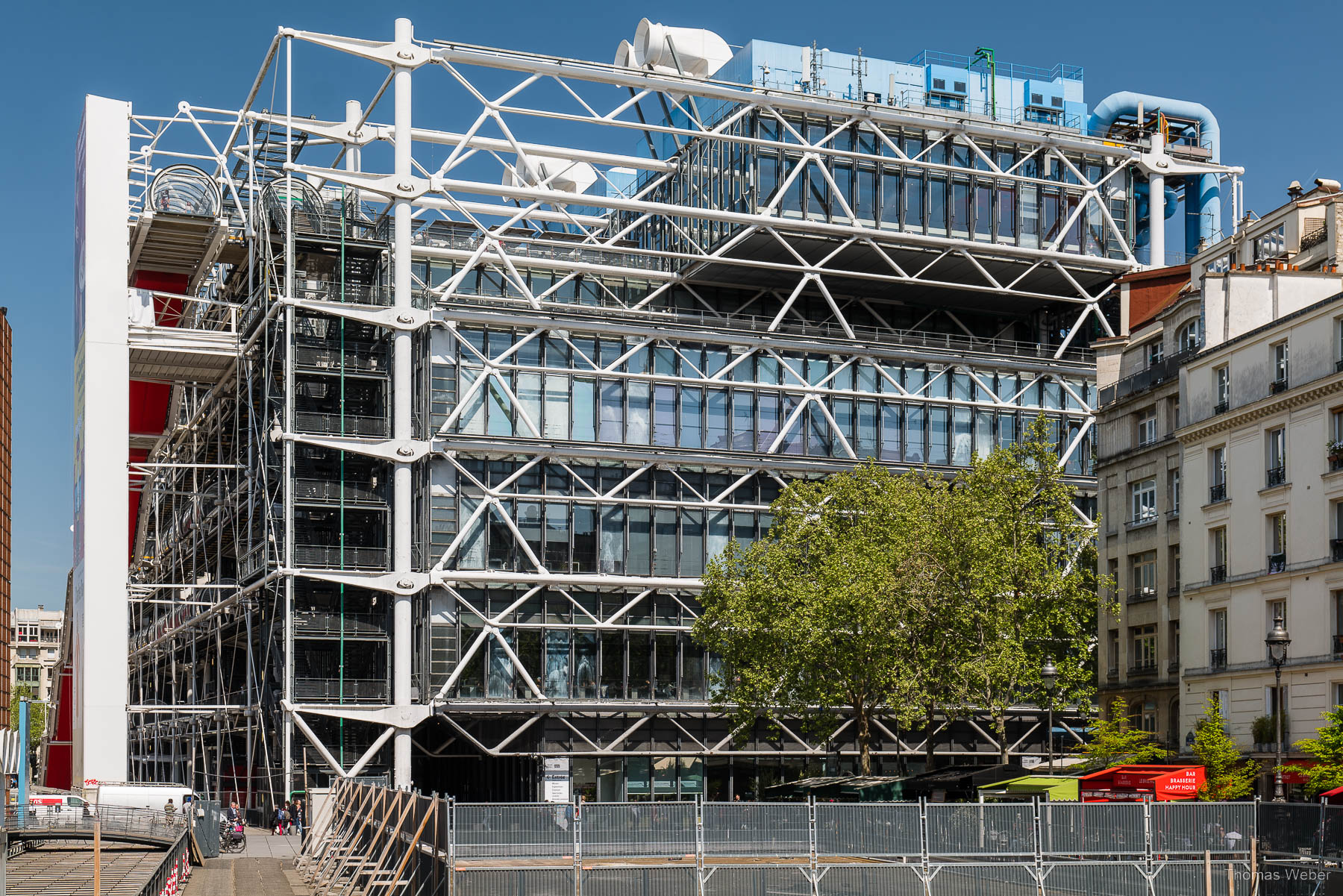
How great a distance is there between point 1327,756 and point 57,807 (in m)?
44.6

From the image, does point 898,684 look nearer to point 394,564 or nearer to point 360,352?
point 394,564

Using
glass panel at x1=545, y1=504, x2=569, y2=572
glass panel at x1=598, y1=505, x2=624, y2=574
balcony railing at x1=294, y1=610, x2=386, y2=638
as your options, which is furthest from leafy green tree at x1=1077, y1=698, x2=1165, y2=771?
balcony railing at x1=294, y1=610, x2=386, y2=638

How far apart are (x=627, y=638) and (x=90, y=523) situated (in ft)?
78.9

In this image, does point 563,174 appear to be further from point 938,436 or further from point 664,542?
point 938,436

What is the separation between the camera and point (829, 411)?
264 ft

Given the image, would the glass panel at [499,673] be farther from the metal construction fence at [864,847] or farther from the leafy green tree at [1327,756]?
the leafy green tree at [1327,756]

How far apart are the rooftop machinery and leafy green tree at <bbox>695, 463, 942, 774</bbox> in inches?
322

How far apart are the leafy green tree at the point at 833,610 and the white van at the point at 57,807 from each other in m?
24.7

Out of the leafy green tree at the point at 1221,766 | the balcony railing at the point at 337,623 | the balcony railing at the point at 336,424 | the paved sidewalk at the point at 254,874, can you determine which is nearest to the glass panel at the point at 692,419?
the balcony railing at the point at 336,424

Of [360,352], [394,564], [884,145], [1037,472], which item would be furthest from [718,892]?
[884,145]

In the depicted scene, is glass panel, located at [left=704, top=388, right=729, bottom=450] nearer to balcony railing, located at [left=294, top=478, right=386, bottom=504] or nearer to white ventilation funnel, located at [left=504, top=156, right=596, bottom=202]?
balcony railing, located at [left=294, top=478, right=386, bottom=504]

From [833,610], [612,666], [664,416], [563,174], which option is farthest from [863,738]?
[563,174]

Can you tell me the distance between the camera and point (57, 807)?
6325 cm

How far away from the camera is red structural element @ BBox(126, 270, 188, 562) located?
9075 cm
